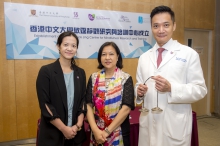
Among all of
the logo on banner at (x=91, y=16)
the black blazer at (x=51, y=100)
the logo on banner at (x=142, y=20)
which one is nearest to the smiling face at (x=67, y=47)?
the black blazer at (x=51, y=100)

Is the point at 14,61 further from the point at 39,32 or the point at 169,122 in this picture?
the point at 169,122

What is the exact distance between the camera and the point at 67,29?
381 cm

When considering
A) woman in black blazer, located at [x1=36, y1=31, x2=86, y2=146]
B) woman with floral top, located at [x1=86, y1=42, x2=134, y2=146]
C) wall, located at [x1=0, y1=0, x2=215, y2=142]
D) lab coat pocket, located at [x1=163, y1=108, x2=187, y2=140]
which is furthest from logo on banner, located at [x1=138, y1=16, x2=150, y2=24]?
lab coat pocket, located at [x1=163, y1=108, x2=187, y2=140]

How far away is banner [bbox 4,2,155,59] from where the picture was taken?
3428 millimetres

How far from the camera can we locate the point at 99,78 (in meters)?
1.78

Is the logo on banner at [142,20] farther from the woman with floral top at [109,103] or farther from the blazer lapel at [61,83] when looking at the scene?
the blazer lapel at [61,83]

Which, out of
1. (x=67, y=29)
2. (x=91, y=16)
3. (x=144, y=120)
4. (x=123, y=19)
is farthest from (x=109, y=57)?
(x=123, y=19)

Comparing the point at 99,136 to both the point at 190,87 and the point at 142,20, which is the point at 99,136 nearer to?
the point at 190,87

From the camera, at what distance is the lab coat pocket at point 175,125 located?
1522 mm

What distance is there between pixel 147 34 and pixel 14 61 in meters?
2.79

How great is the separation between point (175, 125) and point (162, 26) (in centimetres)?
77

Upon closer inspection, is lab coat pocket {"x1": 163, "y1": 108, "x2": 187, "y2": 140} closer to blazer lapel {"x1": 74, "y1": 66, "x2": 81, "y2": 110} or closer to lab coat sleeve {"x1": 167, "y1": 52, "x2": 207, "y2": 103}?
lab coat sleeve {"x1": 167, "y1": 52, "x2": 207, "y2": 103}

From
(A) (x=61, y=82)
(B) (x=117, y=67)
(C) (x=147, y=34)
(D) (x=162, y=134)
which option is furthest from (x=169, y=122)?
(C) (x=147, y=34)

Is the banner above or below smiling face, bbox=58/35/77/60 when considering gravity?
above
